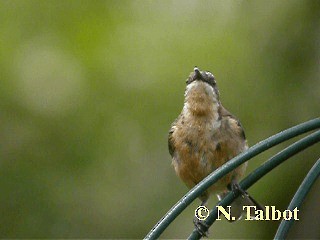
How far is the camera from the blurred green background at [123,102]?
623 centimetres

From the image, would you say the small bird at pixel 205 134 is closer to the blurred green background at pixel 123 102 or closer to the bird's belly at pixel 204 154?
the bird's belly at pixel 204 154

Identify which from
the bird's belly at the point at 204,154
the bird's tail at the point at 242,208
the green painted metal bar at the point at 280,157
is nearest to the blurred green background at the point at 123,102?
the bird's tail at the point at 242,208

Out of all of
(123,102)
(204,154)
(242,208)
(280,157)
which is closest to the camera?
(280,157)

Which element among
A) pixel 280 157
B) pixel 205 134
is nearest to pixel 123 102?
pixel 205 134

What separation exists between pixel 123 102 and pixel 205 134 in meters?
1.89

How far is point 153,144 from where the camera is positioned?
634cm

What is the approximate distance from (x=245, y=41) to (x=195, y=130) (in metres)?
2.29

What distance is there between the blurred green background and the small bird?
1.59 m

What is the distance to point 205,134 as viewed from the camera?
4.48m

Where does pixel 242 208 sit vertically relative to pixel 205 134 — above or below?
below

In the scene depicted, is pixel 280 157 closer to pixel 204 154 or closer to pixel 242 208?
pixel 204 154

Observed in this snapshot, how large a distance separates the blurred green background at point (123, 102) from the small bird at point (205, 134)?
5.20ft

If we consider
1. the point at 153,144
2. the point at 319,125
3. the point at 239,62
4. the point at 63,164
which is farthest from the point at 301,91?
the point at 319,125

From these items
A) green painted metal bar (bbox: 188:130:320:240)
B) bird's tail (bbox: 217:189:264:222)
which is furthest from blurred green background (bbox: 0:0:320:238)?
green painted metal bar (bbox: 188:130:320:240)
